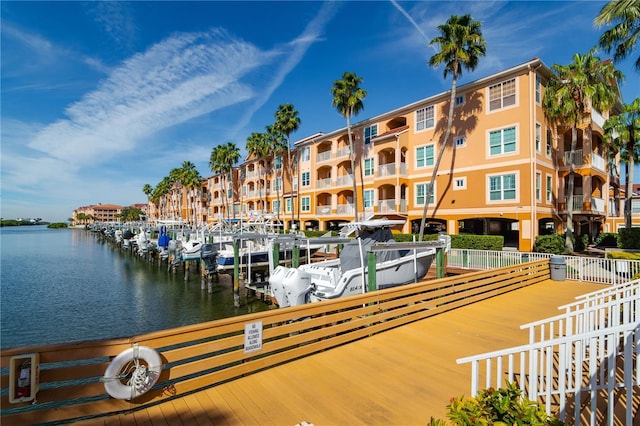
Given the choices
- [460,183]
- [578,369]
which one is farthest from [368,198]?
[578,369]

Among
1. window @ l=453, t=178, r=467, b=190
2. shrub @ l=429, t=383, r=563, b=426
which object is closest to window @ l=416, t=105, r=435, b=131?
window @ l=453, t=178, r=467, b=190

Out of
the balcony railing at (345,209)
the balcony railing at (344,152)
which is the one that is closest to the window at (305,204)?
the balcony railing at (345,209)

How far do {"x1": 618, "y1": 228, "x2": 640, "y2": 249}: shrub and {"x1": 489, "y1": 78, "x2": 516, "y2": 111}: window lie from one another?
1213 centimetres

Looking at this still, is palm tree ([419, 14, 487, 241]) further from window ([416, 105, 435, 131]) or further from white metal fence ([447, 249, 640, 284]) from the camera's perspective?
white metal fence ([447, 249, 640, 284])

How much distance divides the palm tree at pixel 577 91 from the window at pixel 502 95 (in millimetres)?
2070

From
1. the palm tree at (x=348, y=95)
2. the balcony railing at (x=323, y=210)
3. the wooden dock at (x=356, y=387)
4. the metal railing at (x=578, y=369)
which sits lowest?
the wooden dock at (x=356, y=387)

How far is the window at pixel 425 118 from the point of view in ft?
87.1

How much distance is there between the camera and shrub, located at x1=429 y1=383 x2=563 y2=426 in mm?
2324

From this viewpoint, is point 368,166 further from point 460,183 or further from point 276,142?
point 276,142

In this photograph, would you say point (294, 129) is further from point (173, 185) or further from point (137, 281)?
point (173, 185)

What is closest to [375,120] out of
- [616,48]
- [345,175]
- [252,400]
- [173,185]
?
[345,175]

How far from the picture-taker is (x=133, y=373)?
12.5 feet

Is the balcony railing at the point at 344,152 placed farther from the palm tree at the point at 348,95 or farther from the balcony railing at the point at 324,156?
the palm tree at the point at 348,95

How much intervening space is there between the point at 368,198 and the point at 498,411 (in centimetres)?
2946
